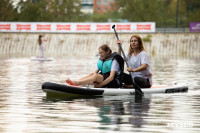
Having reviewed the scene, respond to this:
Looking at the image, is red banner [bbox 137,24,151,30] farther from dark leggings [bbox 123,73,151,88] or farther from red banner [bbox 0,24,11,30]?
dark leggings [bbox 123,73,151,88]

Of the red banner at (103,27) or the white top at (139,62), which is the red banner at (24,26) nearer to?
the red banner at (103,27)

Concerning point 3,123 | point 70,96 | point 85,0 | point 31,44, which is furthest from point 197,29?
point 85,0

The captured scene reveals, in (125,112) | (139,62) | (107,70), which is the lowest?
(125,112)

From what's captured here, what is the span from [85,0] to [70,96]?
7117 inches

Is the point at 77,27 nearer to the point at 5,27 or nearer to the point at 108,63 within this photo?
the point at 5,27

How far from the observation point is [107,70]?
16188 mm

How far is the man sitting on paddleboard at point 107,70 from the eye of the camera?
15.8 meters

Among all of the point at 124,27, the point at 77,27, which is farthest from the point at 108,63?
the point at 77,27

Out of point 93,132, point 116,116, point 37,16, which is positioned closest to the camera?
point 93,132

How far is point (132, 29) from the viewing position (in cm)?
5891

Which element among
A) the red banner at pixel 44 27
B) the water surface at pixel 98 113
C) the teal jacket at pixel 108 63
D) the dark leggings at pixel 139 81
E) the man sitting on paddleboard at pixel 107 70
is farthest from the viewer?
the red banner at pixel 44 27

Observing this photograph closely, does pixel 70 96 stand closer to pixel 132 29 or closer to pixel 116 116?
pixel 116 116

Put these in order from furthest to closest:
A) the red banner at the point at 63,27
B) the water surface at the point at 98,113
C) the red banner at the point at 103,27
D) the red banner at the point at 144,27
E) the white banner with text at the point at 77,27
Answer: the red banner at the point at 63,27 → the red banner at the point at 103,27 → the white banner with text at the point at 77,27 → the red banner at the point at 144,27 → the water surface at the point at 98,113

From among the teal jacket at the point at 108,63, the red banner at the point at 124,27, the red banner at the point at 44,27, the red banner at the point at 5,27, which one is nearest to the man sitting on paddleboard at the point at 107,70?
the teal jacket at the point at 108,63
